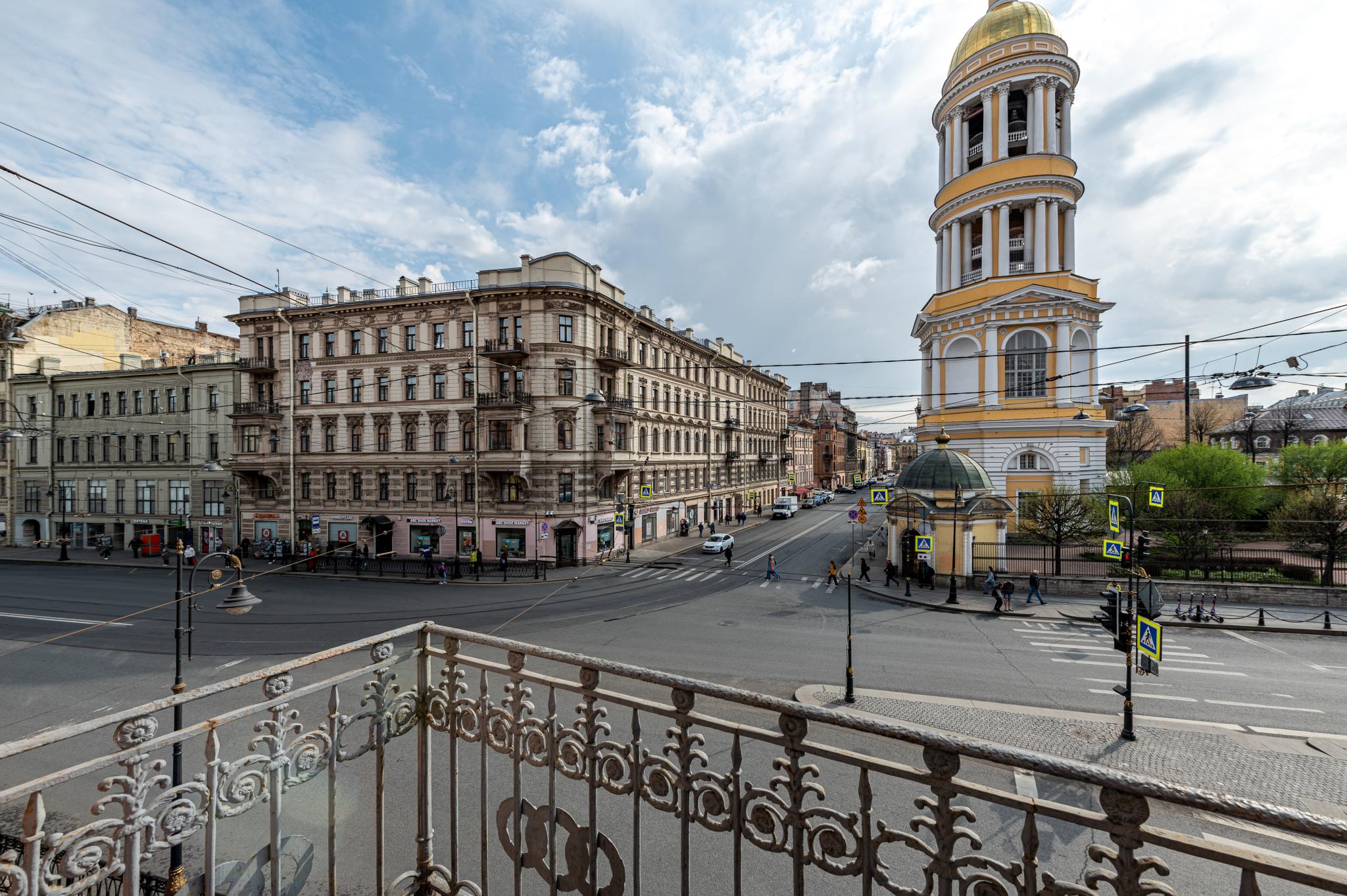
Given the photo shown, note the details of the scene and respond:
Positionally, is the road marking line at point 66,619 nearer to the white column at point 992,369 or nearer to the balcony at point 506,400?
the balcony at point 506,400

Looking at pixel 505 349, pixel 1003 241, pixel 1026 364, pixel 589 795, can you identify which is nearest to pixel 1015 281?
pixel 1003 241

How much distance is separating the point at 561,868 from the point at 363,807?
4.49 m

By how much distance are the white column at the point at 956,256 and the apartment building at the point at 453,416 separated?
17369 millimetres

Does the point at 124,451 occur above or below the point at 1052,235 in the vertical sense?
below

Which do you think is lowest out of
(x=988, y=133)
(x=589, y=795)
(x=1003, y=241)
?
(x=589, y=795)

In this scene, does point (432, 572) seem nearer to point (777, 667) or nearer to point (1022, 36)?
point (777, 667)

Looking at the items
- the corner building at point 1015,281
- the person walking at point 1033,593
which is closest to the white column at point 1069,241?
the corner building at point 1015,281

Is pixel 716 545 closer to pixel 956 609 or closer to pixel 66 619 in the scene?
pixel 956 609

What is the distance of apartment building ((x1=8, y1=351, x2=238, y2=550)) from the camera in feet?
111

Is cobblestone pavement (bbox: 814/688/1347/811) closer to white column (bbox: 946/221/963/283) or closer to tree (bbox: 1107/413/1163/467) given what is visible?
white column (bbox: 946/221/963/283)

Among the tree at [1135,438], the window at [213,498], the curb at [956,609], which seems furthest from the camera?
the tree at [1135,438]

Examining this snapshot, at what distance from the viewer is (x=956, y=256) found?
3297 cm

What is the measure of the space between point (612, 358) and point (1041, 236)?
81.9 ft

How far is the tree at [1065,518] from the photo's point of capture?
2438cm
